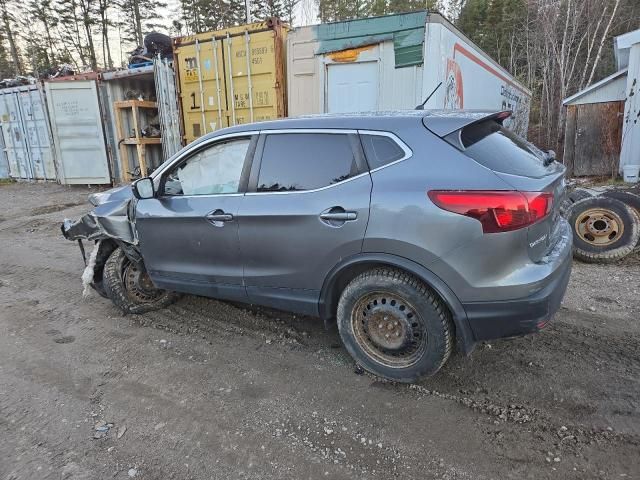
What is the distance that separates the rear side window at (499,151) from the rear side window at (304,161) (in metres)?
0.72

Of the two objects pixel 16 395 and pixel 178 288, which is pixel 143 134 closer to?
pixel 178 288

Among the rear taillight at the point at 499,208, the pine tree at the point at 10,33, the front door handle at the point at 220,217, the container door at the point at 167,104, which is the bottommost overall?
the front door handle at the point at 220,217

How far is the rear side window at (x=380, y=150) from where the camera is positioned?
103 inches

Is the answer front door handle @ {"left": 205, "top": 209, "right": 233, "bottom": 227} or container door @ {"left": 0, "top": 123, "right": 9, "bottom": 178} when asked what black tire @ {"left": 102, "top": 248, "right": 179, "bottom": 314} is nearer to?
front door handle @ {"left": 205, "top": 209, "right": 233, "bottom": 227}

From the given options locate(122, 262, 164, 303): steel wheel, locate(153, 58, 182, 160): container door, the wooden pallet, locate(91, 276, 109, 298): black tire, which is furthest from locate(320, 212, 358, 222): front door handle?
the wooden pallet

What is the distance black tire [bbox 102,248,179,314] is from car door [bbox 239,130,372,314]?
1.39m

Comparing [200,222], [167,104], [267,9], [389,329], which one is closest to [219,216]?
[200,222]

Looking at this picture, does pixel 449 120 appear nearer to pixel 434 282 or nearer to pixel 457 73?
pixel 434 282

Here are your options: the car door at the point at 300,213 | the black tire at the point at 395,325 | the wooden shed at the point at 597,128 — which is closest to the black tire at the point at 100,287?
the car door at the point at 300,213

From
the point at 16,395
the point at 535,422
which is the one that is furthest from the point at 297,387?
the point at 16,395

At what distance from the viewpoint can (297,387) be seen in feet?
9.47

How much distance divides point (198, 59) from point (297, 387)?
817 cm

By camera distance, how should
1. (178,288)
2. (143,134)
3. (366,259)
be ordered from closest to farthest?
(366,259)
(178,288)
(143,134)

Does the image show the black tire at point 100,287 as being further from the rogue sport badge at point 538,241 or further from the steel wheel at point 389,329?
the rogue sport badge at point 538,241
